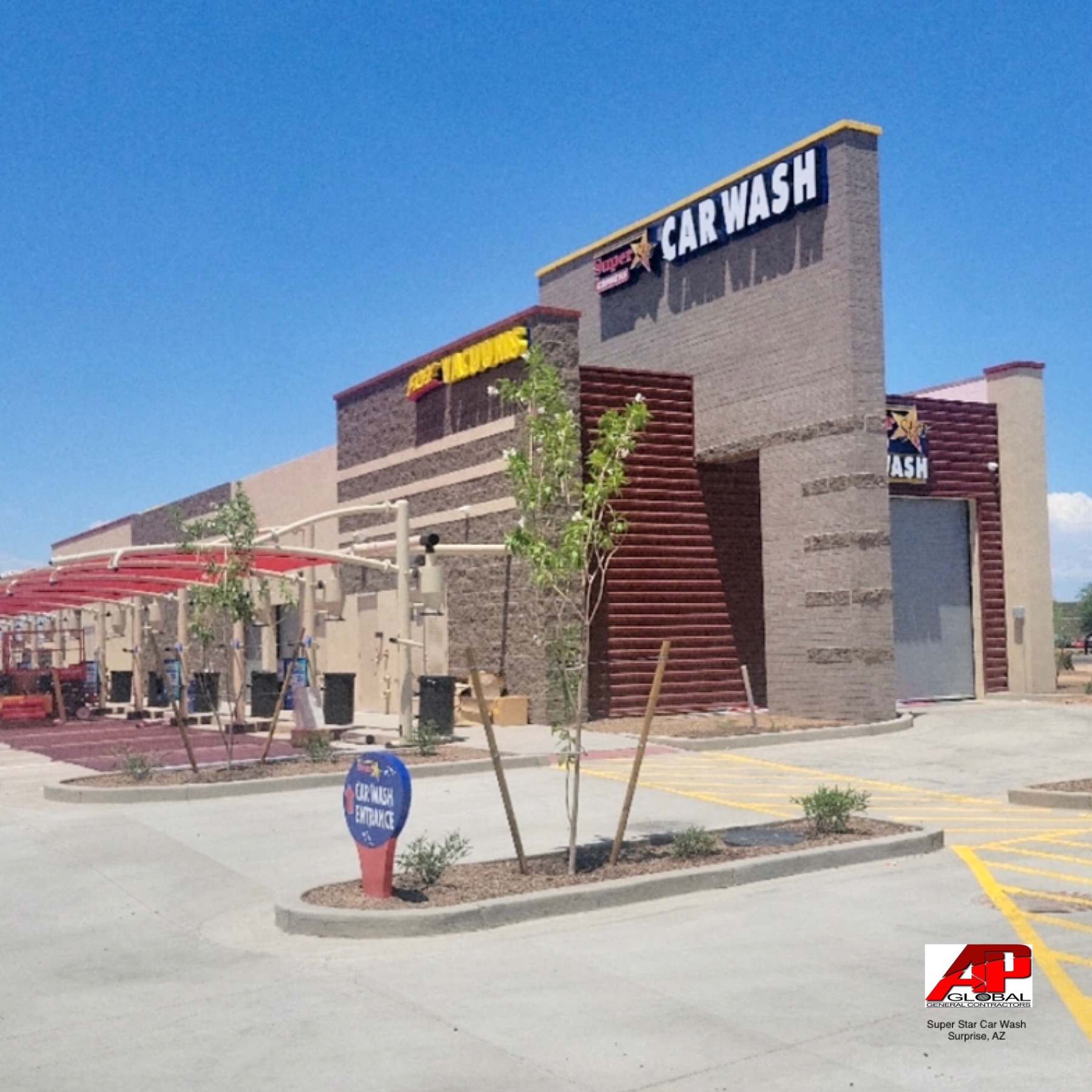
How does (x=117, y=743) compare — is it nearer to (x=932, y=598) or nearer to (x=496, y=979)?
(x=496, y=979)

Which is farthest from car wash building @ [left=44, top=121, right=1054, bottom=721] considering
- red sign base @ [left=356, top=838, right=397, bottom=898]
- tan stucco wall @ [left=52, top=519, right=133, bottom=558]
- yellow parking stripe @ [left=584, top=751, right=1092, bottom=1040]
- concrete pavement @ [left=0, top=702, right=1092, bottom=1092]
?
tan stucco wall @ [left=52, top=519, right=133, bottom=558]

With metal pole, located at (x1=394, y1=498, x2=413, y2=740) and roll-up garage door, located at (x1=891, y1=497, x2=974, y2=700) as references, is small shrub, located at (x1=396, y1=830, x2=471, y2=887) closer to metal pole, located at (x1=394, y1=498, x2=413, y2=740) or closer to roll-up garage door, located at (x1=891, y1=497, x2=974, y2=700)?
metal pole, located at (x1=394, y1=498, x2=413, y2=740)

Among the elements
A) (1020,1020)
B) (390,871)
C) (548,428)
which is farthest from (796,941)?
(548,428)

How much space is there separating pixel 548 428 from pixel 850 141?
580 inches

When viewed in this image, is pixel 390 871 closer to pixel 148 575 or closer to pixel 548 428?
pixel 548 428

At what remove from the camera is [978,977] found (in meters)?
7.71

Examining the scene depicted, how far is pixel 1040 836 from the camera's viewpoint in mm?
12672

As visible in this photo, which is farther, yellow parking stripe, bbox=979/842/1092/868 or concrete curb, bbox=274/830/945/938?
yellow parking stripe, bbox=979/842/1092/868

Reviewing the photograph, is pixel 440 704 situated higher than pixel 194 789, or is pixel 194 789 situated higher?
pixel 440 704

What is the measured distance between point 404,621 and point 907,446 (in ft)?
44.4

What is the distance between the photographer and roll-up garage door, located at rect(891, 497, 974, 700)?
29.4 meters

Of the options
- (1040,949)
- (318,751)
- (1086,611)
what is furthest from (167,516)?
(1086,611)

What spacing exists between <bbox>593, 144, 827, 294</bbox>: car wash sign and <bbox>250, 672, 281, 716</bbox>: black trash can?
11816 millimetres

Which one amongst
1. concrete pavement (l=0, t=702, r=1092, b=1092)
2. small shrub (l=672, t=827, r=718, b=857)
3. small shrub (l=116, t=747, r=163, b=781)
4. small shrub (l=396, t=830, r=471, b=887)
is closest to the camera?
concrete pavement (l=0, t=702, r=1092, b=1092)
